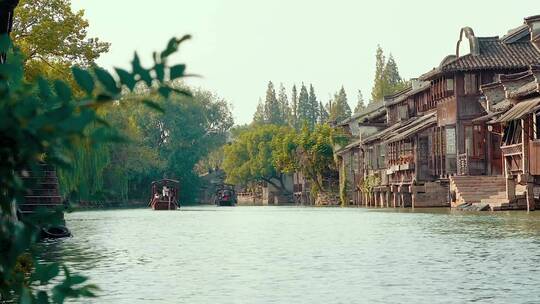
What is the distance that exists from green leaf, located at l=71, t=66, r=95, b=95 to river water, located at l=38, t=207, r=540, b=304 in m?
4.65

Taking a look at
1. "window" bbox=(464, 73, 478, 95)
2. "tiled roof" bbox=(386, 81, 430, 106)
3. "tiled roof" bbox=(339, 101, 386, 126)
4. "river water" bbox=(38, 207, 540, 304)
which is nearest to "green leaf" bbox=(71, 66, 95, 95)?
"river water" bbox=(38, 207, 540, 304)

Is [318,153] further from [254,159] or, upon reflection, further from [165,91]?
[165,91]

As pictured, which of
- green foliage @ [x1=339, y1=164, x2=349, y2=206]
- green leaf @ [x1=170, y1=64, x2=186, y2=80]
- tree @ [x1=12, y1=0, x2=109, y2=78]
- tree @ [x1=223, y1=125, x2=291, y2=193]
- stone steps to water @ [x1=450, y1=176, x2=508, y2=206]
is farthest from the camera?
tree @ [x1=223, y1=125, x2=291, y2=193]

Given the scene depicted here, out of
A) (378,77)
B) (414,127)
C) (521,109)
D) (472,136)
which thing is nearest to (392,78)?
(378,77)

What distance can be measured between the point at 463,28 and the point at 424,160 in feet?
30.0

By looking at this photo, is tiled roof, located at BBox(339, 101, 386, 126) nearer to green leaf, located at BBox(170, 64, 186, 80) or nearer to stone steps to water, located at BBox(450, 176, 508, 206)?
stone steps to water, located at BBox(450, 176, 508, 206)

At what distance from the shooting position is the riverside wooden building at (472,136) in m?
54.1

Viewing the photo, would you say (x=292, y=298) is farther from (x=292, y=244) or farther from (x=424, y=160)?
(x=424, y=160)

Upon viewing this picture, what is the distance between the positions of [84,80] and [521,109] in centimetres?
5072

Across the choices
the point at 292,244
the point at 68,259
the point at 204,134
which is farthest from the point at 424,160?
the point at 204,134

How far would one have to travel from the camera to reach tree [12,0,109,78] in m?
40.1

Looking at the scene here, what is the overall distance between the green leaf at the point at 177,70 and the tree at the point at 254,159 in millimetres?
139171

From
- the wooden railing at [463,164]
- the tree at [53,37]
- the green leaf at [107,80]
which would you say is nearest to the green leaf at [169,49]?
the green leaf at [107,80]

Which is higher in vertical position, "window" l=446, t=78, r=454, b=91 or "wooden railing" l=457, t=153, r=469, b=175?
"window" l=446, t=78, r=454, b=91
